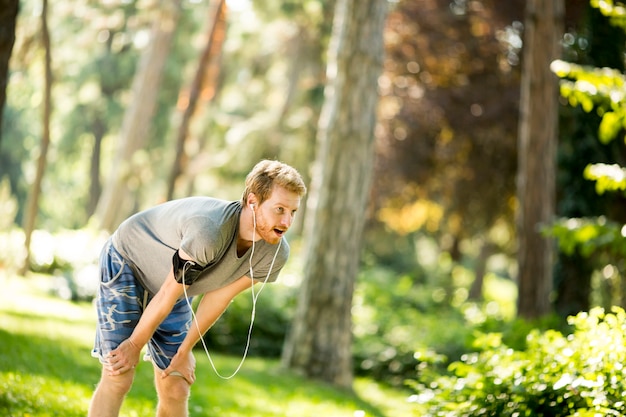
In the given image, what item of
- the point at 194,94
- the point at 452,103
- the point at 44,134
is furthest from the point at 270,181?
the point at 452,103

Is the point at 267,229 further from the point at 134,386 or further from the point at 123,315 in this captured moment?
the point at 134,386

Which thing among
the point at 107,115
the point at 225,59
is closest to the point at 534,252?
the point at 225,59

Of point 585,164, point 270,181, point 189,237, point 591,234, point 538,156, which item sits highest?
point 585,164

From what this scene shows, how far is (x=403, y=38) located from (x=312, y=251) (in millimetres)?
10355

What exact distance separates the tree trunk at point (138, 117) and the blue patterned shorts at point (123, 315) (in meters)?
18.7

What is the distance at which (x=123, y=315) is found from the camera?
468 centimetres

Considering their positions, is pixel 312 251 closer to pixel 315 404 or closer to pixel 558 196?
pixel 315 404

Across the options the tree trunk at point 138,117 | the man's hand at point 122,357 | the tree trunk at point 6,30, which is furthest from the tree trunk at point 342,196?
the tree trunk at point 138,117

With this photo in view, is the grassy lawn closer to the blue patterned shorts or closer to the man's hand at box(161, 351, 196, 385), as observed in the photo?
the blue patterned shorts

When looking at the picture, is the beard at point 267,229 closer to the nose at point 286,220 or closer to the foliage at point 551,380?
the nose at point 286,220

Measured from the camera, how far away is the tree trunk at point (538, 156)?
13945 millimetres

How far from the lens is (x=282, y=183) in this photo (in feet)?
14.6

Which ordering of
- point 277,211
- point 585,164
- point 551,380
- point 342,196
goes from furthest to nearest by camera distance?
1. point 585,164
2. point 342,196
3. point 551,380
4. point 277,211

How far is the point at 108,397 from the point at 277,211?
1362mm
